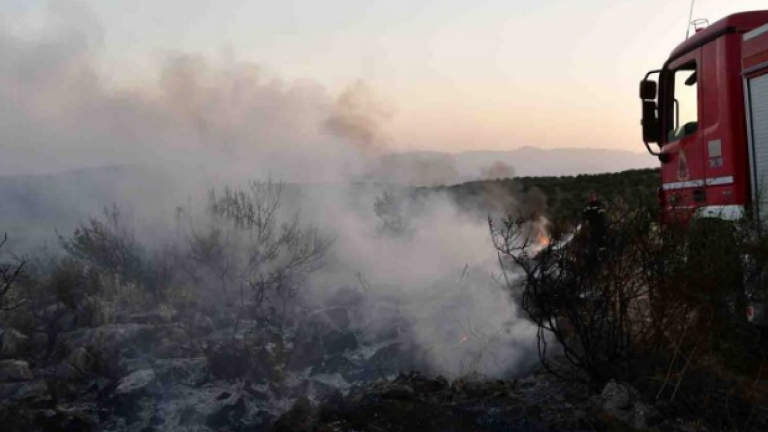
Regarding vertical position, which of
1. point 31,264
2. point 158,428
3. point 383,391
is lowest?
point 158,428

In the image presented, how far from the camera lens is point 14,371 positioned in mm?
7426

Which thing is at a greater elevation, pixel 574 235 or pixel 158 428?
pixel 574 235

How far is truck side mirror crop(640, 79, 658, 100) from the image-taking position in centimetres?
693

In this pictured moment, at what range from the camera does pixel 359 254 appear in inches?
533

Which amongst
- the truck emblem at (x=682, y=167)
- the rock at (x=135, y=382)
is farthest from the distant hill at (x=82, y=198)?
the truck emblem at (x=682, y=167)

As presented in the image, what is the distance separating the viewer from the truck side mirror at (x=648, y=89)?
6.93 meters

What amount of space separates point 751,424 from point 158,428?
519 centimetres

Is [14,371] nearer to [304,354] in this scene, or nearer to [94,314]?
[94,314]

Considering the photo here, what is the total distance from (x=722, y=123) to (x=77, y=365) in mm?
7400

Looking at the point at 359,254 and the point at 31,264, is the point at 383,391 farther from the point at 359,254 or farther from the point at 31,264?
the point at 31,264

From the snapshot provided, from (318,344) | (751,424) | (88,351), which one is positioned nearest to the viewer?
(751,424)

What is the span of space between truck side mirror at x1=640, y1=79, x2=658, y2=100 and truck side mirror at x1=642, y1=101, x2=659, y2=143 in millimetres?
57

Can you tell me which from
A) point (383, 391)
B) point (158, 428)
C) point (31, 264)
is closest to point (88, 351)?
point (158, 428)

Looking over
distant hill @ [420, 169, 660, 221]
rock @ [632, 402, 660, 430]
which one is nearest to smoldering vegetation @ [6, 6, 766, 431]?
rock @ [632, 402, 660, 430]
